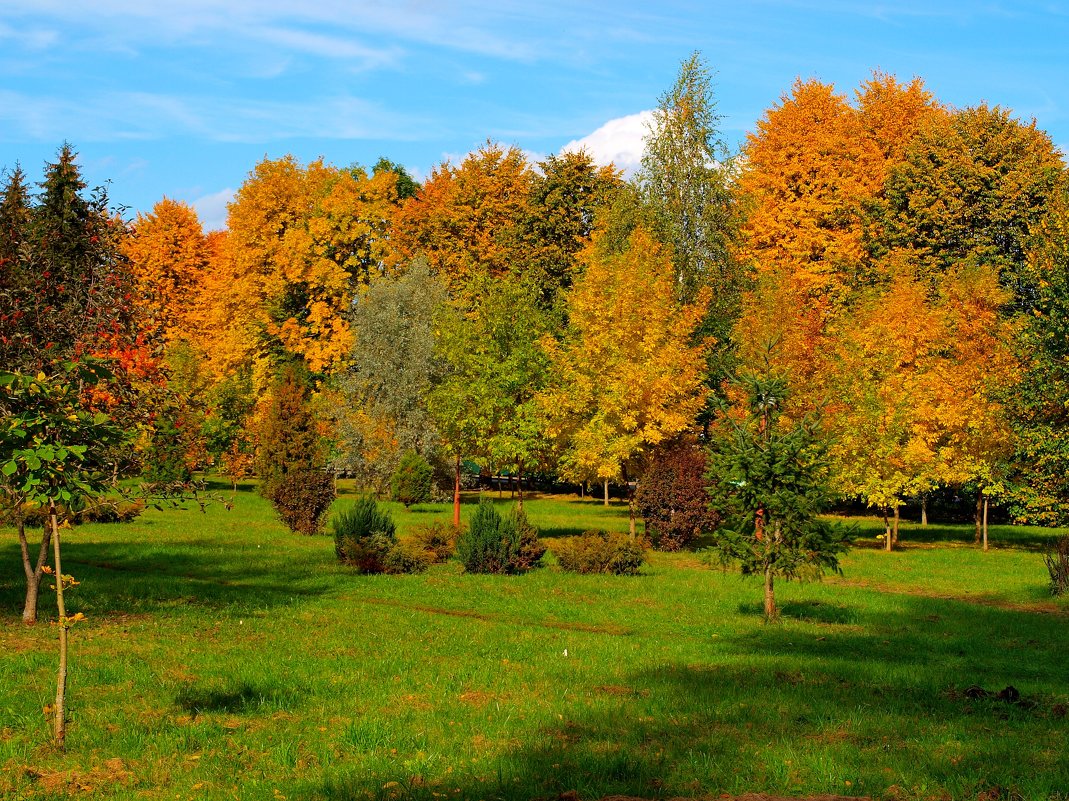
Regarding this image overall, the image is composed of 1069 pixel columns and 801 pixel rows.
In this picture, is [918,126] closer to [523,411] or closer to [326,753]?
[523,411]

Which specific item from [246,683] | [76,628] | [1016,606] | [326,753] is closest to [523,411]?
[1016,606]

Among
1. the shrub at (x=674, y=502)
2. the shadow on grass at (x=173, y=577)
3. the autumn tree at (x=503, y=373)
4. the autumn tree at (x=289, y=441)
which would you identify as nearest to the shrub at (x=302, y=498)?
the autumn tree at (x=289, y=441)

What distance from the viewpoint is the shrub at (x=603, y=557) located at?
1048 inches

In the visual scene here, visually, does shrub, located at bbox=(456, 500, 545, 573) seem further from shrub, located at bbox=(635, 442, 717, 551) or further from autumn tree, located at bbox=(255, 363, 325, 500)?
autumn tree, located at bbox=(255, 363, 325, 500)

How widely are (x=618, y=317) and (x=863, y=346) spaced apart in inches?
376

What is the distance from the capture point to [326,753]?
910 cm

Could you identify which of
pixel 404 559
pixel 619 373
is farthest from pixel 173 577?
pixel 619 373

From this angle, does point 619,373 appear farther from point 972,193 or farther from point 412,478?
point 972,193

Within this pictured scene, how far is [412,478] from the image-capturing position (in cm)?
4662

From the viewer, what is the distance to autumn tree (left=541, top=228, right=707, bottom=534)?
3342cm

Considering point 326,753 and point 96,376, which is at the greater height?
point 96,376

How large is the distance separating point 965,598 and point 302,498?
65.4 ft

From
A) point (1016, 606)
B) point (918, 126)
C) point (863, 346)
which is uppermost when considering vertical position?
point (918, 126)

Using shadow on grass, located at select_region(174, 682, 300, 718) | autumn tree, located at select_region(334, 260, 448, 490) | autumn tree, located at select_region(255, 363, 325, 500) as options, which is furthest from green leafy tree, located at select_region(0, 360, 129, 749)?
autumn tree, located at select_region(334, 260, 448, 490)
